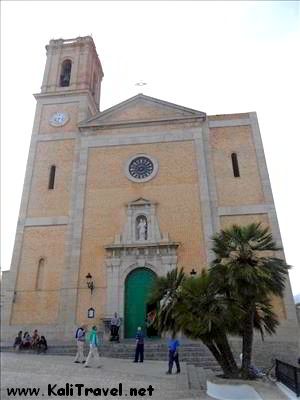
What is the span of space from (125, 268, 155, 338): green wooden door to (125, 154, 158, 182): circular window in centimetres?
538

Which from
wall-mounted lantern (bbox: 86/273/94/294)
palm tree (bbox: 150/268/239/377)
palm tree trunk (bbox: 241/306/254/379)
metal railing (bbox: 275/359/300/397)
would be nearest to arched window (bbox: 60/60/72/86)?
wall-mounted lantern (bbox: 86/273/94/294)

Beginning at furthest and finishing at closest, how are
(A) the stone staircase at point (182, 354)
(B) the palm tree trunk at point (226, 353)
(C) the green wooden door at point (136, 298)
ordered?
(C) the green wooden door at point (136, 298), (A) the stone staircase at point (182, 354), (B) the palm tree trunk at point (226, 353)

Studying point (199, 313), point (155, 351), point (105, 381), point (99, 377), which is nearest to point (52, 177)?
point (155, 351)

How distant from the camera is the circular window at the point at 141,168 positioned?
1946 cm

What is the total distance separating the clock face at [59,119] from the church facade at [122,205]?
0.31 feet

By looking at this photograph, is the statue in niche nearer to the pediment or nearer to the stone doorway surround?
the stone doorway surround

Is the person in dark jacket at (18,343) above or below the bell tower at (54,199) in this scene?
below

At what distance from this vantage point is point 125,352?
13.6 meters

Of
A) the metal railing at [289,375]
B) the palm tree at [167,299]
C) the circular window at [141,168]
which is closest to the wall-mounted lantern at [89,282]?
the circular window at [141,168]

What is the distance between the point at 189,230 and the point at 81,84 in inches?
519

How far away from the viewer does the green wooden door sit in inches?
643

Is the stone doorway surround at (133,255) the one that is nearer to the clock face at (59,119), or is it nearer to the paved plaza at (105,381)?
the paved plaza at (105,381)

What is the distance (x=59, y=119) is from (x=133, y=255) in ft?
36.0

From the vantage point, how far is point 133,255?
684 inches
